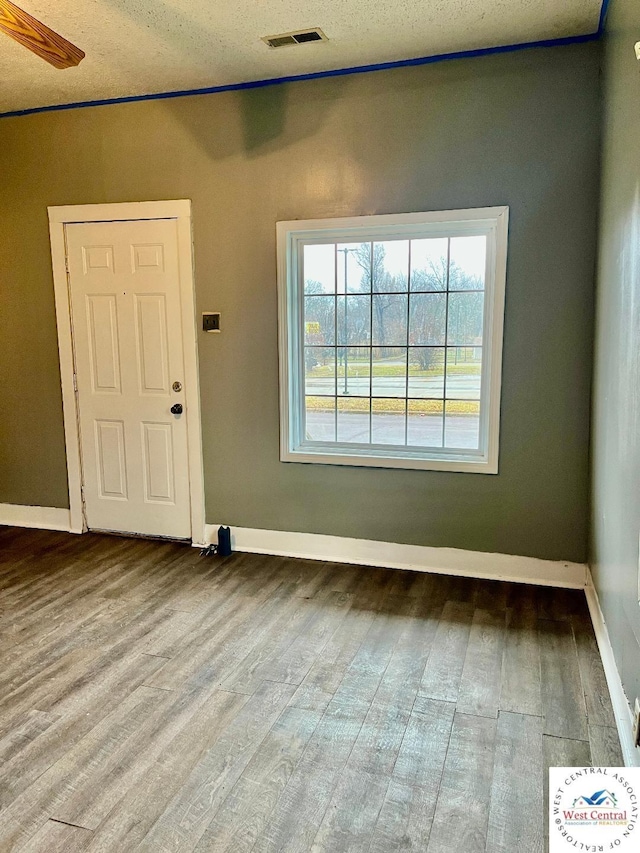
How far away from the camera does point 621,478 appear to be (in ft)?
7.28

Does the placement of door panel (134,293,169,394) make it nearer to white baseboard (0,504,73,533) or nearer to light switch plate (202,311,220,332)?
light switch plate (202,311,220,332)

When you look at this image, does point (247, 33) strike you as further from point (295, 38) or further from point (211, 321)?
point (211, 321)

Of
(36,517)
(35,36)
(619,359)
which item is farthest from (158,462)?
(619,359)

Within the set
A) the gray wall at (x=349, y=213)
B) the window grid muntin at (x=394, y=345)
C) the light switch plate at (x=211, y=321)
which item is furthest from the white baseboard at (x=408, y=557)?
the light switch plate at (x=211, y=321)

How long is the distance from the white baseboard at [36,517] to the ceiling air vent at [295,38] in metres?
3.23

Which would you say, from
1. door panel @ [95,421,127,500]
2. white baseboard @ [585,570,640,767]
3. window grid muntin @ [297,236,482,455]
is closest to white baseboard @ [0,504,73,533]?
door panel @ [95,421,127,500]

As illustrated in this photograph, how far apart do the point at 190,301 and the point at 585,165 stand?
231 centimetres

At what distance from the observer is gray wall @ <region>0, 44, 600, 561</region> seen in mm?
3029

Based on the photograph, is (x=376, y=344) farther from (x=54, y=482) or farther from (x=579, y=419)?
(x=54, y=482)

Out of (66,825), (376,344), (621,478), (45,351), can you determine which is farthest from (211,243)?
(66,825)

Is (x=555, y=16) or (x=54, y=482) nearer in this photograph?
(x=555, y=16)

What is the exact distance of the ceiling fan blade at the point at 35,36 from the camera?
1.94m

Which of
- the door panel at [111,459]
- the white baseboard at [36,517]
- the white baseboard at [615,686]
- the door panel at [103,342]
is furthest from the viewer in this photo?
the white baseboard at [36,517]

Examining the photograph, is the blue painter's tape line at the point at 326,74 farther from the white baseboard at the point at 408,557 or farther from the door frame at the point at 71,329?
the white baseboard at the point at 408,557
